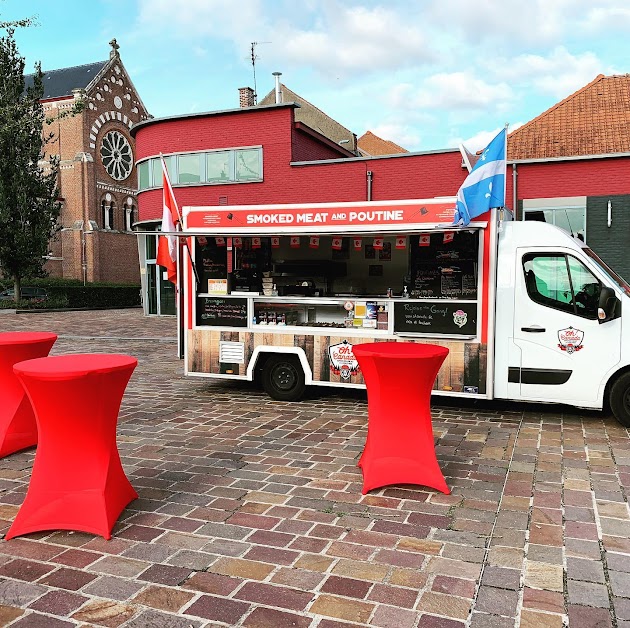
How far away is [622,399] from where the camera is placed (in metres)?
6.79

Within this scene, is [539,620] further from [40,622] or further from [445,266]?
[445,266]

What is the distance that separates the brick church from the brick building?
16805 millimetres

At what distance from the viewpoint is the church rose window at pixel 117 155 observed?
42438mm

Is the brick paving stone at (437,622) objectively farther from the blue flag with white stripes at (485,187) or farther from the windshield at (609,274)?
the windshield at (609,274)

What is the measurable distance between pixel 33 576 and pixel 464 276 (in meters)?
6.11

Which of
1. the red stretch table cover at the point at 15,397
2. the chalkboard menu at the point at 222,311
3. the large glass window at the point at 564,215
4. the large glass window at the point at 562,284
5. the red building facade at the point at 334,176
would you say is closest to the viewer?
the red stretch table cover at the point at 15,397

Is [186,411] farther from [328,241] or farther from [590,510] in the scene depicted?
[590,510]

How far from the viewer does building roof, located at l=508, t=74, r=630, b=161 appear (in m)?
20.1

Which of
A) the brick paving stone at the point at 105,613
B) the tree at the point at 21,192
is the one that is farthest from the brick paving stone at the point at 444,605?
the tree at the point at 21,192

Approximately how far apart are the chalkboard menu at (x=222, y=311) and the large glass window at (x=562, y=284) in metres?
3.72

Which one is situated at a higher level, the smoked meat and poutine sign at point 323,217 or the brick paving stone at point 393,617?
the smoked meat and poutine sign at point 323,217

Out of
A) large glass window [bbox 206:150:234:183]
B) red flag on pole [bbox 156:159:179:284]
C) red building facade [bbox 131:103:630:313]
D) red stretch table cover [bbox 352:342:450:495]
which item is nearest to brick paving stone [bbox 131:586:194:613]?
red stretch table cover [bbox 352:342:450:495]

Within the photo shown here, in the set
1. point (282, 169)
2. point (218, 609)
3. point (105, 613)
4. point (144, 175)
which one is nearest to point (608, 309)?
point (218, 609)

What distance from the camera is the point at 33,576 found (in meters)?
3.39
